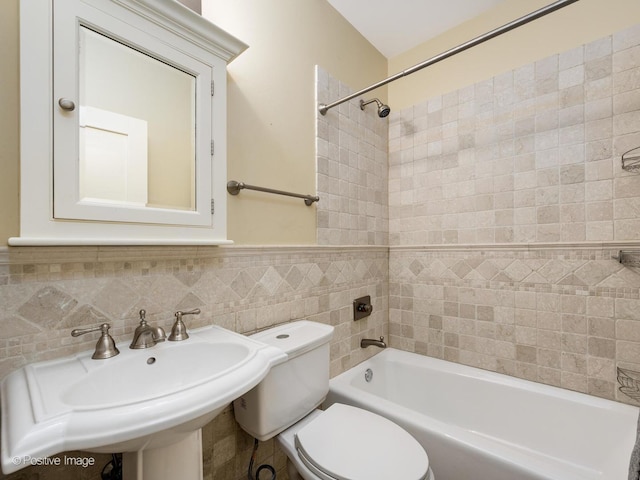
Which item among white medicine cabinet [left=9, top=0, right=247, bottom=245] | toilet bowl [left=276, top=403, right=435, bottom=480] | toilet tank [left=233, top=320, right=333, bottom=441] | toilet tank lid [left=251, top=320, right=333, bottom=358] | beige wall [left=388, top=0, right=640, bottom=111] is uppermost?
beige wall [left=388, top=0, right=640, bottom=111]

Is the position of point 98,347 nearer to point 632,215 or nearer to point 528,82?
point 632,215

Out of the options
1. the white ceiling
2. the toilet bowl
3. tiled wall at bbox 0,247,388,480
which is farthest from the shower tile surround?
the white ceiling

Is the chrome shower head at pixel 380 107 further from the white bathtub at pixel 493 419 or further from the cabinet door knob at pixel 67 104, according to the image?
the white bathtub at pixel 493 419

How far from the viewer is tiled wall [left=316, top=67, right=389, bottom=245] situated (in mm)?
1660

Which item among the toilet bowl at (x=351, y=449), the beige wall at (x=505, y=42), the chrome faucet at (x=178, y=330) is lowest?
the toilet bowl at (x=351, y=449)

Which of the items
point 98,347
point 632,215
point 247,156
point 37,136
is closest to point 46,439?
point 98,347

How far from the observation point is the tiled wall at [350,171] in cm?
166

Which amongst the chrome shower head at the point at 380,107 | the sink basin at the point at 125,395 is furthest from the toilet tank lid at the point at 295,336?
the chrome shower head at the point at 380,107

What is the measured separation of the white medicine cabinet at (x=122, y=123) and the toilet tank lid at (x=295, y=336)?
44 cm

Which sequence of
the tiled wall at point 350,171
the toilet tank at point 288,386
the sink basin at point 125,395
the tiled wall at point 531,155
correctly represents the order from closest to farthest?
the sink basin at point 125,395 < the toilet tank at point 288,386 < the tiled wall at point 531,155 < the tiled wall at point 350,171

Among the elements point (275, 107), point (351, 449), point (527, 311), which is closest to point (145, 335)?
point (351, 449)

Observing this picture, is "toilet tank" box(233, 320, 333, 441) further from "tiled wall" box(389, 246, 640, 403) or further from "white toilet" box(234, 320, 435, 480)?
"tiled wall" box(389, 246, 640, 403)

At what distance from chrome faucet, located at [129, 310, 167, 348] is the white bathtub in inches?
38.6

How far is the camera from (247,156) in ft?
4.25
